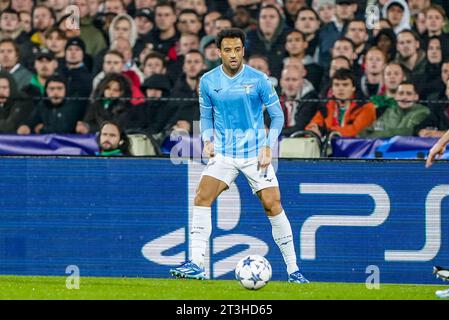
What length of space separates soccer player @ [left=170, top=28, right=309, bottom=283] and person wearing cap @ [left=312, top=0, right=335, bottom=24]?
4.64 metres

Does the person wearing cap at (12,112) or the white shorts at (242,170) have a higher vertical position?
the person wearing cap at (12,112)

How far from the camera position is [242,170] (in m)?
10.3

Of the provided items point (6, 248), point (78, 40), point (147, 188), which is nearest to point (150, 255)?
point (147, 188)

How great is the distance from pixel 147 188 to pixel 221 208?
0.80 meters

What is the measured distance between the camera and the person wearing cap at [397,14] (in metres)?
14.6

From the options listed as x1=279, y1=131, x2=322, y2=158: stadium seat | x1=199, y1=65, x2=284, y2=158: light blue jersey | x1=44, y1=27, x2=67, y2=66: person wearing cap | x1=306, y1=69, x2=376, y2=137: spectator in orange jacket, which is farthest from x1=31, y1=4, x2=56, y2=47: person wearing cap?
x1=199, y1=65, x2=284, y2=158: light blue jersey

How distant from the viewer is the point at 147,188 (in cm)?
1213

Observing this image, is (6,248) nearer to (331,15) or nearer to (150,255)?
(150,255)

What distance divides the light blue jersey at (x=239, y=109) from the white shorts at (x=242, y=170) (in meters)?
0.06

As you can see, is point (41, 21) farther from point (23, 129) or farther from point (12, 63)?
point (23, 129)

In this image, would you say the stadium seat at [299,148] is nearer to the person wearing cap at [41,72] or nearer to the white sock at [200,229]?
the white sock at [200,229]

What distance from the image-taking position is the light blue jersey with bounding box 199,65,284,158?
33.5ft

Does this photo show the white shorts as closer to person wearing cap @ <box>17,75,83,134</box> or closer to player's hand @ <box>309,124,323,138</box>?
player's hand @ <box>309,124,323,138</box>

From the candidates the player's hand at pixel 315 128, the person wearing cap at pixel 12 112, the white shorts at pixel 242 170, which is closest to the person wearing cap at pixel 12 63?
the person wearing cap at pixel 12 112
